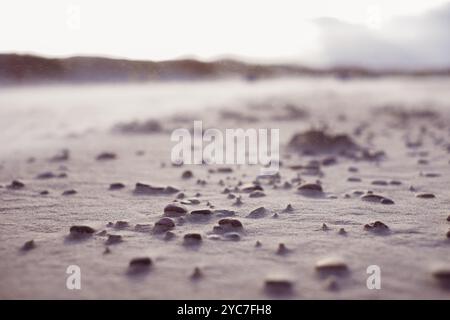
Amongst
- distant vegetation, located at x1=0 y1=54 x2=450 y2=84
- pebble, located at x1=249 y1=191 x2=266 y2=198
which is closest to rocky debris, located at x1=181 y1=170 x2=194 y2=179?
pebble, located at x1=249 y1=191 x2=266 y2=198

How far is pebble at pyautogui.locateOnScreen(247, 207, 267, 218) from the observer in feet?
11.3

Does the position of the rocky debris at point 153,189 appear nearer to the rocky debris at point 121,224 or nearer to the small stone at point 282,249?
the rocky debris at point 121,224

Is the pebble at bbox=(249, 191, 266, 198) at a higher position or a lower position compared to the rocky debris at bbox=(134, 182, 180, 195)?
lower

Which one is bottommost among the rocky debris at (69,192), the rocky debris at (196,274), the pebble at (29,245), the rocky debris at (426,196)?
the rocky debris at (196,274)

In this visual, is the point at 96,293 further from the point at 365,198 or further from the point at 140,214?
the point at 365,198

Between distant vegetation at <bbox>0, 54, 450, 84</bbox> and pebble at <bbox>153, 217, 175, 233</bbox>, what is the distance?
131 inches

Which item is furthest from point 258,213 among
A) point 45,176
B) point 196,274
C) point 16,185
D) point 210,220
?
point 45,176

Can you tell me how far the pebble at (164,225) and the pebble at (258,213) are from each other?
23.6 inches

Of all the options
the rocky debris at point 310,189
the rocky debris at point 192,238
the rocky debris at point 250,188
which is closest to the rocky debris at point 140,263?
the rocky debris at point 192,238

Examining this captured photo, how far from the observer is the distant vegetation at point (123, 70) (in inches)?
254

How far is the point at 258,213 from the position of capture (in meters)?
3.51

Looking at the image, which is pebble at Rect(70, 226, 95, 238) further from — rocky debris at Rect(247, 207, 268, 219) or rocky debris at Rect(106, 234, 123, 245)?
rocky debris at Rect(247, 207, 268, 219)

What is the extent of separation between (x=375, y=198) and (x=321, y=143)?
3.28 metres

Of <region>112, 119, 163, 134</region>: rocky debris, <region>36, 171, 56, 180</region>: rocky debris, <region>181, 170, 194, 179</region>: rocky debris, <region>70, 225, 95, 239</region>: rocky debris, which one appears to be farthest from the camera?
<region>112, 119, 163, 134</region>: rocky debris
